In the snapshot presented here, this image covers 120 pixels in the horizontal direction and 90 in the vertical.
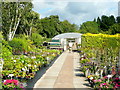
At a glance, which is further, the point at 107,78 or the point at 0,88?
the point at 107,78

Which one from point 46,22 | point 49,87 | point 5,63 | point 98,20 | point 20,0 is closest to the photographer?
point 49,87

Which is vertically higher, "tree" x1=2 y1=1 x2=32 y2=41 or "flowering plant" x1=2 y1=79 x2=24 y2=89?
"tree" x1=2 y1=1 x2=32 y2=41

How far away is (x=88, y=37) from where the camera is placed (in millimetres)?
24562

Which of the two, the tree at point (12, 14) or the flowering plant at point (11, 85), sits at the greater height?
the tree at point (12, 14)

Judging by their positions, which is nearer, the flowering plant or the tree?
the flowering plant

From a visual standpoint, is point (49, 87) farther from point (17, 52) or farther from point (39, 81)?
point (17, 52)

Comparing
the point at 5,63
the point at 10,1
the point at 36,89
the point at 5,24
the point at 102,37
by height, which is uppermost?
the point at 10,1

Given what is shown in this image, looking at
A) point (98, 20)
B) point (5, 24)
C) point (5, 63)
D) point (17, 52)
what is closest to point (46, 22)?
point (98, 20)

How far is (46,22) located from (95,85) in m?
41.9

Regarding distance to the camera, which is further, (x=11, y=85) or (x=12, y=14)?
(x=12, y=14)

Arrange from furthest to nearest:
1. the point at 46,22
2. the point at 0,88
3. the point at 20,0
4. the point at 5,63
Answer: the point at 46,22 → the point at 20,0 → the point at 5,63 → the point at 0,88

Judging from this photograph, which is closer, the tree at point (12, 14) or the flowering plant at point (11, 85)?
the flowering plant at point (11, 85)

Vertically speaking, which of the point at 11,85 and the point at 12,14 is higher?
the point at 12,14

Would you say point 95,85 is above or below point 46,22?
below
